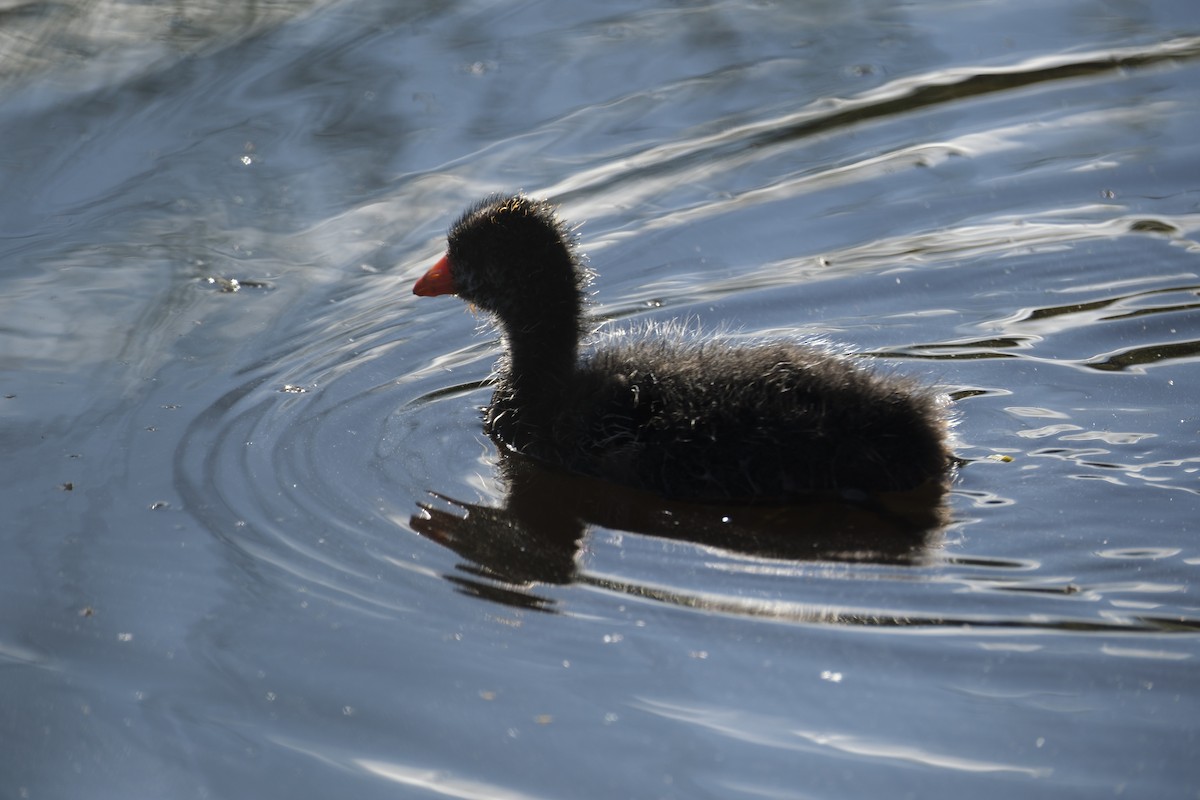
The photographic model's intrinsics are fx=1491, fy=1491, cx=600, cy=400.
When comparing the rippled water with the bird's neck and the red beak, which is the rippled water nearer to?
the bird's neck

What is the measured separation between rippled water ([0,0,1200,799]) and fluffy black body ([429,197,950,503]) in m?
0.14

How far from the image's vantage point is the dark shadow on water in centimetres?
461

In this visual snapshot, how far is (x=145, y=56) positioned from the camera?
358 inches

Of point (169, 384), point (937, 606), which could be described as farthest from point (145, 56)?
point (937, 606)

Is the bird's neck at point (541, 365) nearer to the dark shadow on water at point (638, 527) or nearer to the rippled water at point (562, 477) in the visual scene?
the rippled water at point (562, 477)

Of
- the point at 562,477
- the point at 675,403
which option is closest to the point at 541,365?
the point at 562,477

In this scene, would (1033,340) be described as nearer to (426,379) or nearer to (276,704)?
(426,379)

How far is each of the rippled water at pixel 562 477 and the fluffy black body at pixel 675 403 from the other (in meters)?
0.14

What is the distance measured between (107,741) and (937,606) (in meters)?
2.26

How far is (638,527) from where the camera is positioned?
4926 mm

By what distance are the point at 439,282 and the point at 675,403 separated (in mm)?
1299

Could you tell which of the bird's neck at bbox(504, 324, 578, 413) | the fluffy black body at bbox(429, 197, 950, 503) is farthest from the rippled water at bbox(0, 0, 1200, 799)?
the bird's neck at bbox(504, 324, 578, 413)

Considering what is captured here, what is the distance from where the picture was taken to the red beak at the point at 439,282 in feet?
19.9

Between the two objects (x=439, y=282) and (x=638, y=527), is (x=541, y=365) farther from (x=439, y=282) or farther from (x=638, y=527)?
(x=638, y=527)
